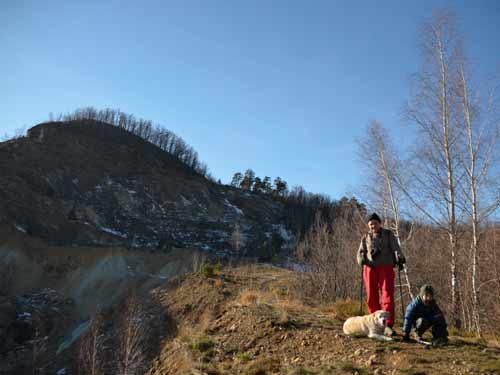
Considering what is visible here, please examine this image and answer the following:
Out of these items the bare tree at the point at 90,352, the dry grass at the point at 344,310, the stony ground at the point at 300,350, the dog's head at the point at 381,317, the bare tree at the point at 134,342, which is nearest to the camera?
the stony ground at the point at 300,350

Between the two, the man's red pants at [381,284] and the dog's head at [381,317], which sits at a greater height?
the man's red pants at [381,284]

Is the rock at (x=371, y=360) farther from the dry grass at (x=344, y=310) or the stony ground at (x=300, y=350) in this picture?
the dry grass at (x=344, y=310)

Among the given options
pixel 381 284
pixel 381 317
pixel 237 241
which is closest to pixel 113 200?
pixel 237 241

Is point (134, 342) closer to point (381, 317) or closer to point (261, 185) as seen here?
point (381, 317)

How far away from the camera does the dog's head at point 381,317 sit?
6.12 metres

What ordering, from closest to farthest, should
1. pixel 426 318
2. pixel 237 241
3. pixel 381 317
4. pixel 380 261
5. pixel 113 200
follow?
1. pixel 426 318
2. pixel 381 317
3. pixel 380 261
4. pixel 237 241
5. pixel 113 200

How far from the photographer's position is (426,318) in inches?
235

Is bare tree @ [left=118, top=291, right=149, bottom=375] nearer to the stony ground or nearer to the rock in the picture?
the stony ground

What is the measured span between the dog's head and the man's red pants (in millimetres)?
174

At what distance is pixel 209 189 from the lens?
6688 centimetres

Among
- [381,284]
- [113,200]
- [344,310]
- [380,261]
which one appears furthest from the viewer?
[113,200]

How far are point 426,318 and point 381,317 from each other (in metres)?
0.68

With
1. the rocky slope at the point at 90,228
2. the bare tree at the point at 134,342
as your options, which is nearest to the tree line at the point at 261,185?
the rocky slope at the point at 90,228

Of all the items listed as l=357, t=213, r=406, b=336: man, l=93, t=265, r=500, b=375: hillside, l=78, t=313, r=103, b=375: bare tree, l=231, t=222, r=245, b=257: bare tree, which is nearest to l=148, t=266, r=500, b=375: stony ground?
l=93, t=265, r=500, b=375: hillside
